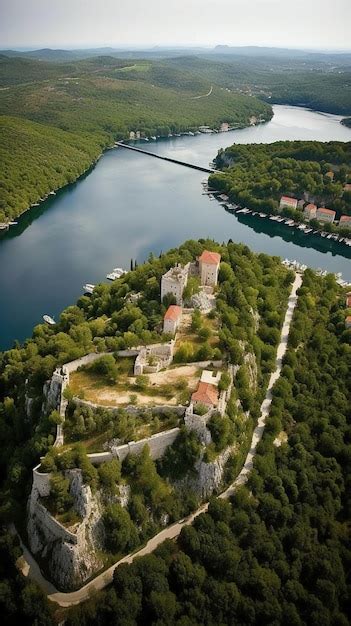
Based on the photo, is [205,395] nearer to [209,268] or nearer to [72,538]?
[72,538]

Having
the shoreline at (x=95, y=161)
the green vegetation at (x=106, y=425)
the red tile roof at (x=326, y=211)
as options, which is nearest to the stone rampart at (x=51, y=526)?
the green vegetation at (x=106, y=425)

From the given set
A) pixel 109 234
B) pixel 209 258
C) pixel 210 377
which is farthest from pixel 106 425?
pixel 109 234

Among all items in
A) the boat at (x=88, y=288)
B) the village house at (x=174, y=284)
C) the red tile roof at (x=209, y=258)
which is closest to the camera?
the village house at (x=174, y=284)

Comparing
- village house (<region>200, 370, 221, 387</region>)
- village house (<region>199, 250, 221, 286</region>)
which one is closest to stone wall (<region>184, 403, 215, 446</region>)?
village house (<region>200, 370, 221, 387</region>)

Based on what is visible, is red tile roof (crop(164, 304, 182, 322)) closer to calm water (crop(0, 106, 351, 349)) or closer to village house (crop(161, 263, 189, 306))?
village house (crop(161, 263, 189, 306))

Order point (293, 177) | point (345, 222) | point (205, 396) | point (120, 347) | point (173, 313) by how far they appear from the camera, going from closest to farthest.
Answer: point (205, 396) < point (120, 347) < point (173, 313) < point (345, 222) < point (293, 177)

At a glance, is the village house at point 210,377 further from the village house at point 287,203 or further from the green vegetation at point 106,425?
the village house at point 287,203
